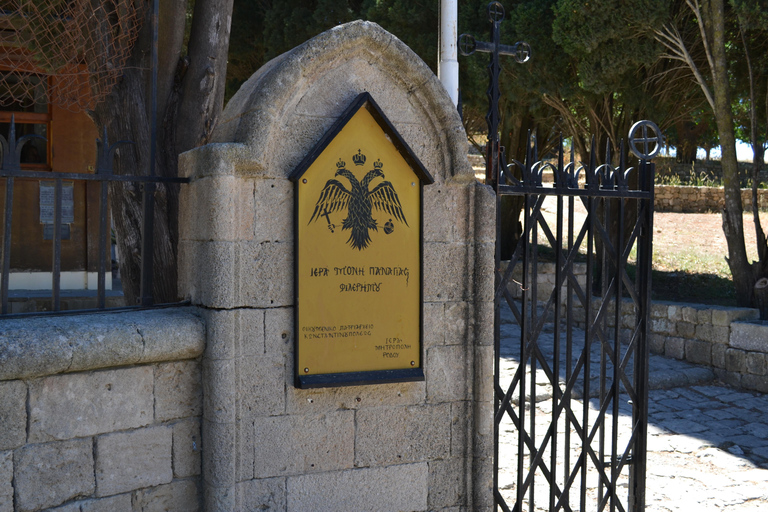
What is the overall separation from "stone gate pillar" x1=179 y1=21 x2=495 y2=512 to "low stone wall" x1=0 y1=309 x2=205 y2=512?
0.38 ft

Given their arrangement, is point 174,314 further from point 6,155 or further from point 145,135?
point 145,135

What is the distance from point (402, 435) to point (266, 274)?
103 centimetres

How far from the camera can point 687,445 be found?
5996 millimetres

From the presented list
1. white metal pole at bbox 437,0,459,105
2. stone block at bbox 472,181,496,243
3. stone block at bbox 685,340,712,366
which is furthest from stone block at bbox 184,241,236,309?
stone block at bbox 685,340,712,366

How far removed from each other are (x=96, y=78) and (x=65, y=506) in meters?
2.93

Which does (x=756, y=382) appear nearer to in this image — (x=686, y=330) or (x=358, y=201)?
(x=686, y=330)

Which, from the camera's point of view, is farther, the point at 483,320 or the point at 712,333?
the point at 712,333

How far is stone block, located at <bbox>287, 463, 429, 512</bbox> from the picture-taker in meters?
3.04

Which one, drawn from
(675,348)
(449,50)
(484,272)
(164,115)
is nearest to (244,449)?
(484,272)

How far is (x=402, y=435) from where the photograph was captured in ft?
10.6

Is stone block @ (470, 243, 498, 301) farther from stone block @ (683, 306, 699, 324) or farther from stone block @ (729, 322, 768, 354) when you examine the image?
stone block @ (683, 306, 699, 324)

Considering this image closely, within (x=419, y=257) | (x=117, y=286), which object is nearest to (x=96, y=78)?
(x=419, y=257)

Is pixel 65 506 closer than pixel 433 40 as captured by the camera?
Yes

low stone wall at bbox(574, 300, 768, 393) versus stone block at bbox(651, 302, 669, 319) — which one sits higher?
stone block at bbox(651, 302, 669, 319)
